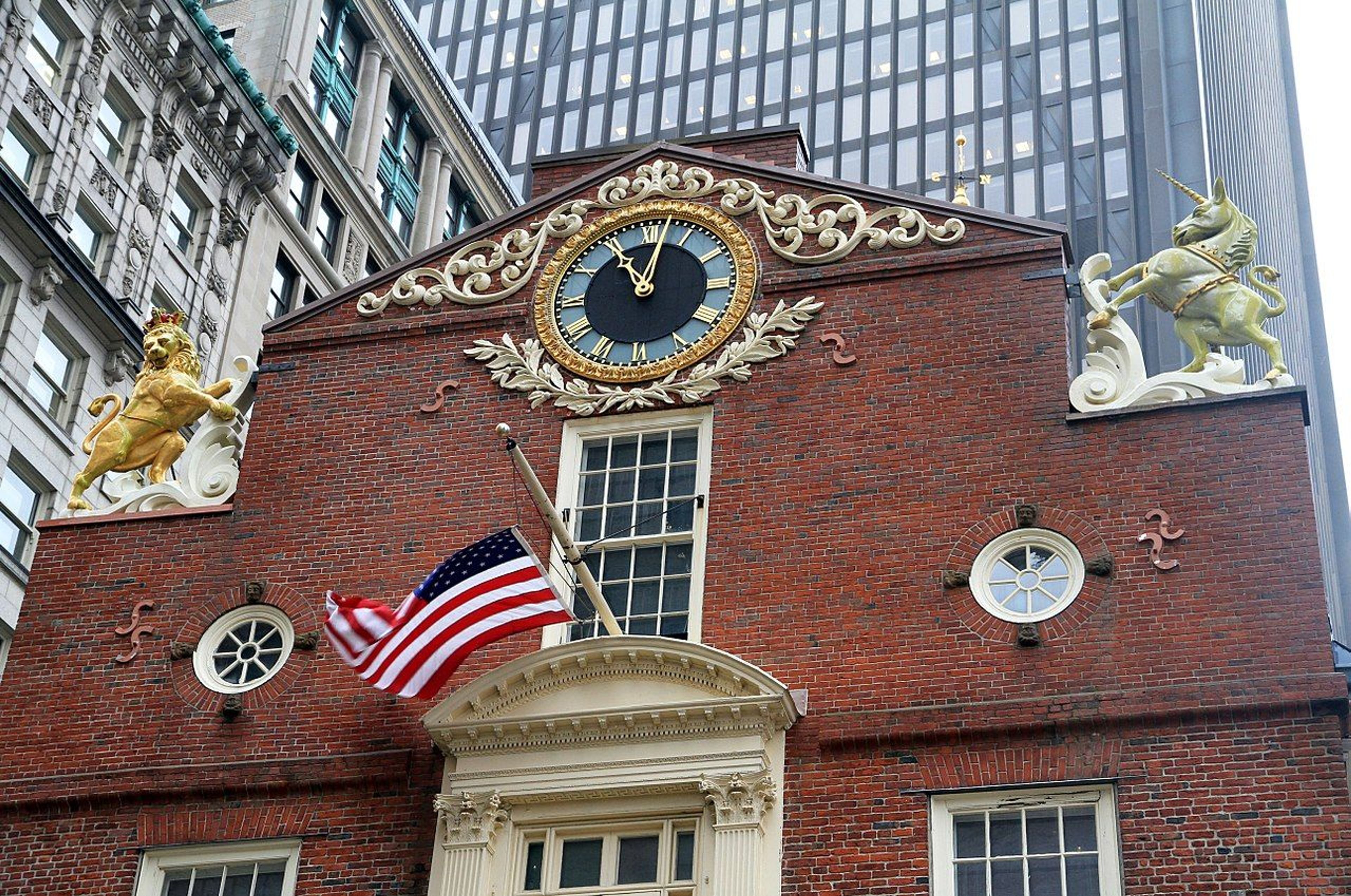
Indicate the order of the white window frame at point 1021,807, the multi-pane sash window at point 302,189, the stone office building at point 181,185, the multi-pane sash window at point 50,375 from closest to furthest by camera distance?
the white window frame at point 1021,807 → the stone office building at point 181,185 → the multi-pane sash window at point 50,375 → the multi-pane sash window at point 302,189

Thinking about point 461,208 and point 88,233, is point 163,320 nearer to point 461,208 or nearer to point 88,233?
point 88,233

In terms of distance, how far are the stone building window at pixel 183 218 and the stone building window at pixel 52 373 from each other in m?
6.17

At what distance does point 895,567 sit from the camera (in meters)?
21.1

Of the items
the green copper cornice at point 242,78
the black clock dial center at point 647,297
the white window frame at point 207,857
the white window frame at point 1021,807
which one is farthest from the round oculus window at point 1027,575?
the green copper cornice at point 242,78

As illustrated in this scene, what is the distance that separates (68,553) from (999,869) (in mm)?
11011

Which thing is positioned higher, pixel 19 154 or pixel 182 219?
pixel 182 219

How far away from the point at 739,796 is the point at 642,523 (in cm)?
376

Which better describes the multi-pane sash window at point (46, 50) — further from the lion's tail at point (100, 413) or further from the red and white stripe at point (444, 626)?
the red and white stripe at point (444, 626)

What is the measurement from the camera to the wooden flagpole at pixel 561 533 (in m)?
20.6

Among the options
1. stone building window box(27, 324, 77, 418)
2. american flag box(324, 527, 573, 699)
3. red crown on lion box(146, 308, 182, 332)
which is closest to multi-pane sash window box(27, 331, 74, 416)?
stone building window box(27, 324, 77, 418)

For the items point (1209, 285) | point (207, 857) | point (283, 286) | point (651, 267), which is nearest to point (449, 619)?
point (207, 857)

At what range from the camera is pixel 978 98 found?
86.9m

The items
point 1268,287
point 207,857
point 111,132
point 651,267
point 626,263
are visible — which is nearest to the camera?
point 207,857

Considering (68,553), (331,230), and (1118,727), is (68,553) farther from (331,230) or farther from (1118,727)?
(331,230)
